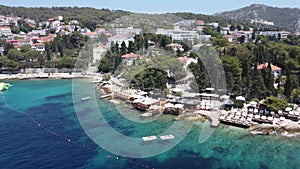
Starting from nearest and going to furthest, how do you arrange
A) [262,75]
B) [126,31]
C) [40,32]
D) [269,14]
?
[262,75], [126,31], [40,32], [269,14]

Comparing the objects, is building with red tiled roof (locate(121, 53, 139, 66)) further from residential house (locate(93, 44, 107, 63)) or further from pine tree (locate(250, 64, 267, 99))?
pine tree (locate(250, 64, 267, 99))

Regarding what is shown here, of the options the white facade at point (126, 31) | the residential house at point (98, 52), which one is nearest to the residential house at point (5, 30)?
the white facade at point (126, 31)

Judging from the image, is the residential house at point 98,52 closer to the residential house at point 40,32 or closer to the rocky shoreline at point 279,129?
the residential house at point 40,32

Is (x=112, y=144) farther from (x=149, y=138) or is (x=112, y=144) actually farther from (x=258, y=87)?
(x=258, y=87)

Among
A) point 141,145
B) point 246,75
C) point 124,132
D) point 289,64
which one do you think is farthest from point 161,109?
point 289,64

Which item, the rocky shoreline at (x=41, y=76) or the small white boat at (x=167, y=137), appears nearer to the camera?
the small white boat at (x=167, y=137)

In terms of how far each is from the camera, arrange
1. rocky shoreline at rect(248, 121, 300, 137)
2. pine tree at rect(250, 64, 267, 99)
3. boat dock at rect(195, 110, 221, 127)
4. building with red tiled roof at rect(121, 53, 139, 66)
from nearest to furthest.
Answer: rocky shoreline at rect(248, 121, 300, 137) → boat dock at rect(195, 110, 221, 127) → pine tree at rect(250, 64, 267, 99) → building with red tiled roof at rect(121, 53, 139, 66)

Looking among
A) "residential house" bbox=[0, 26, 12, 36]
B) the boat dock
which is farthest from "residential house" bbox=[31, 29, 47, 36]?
the boat dock

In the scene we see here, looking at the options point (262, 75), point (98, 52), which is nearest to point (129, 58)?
point (98, 52)
